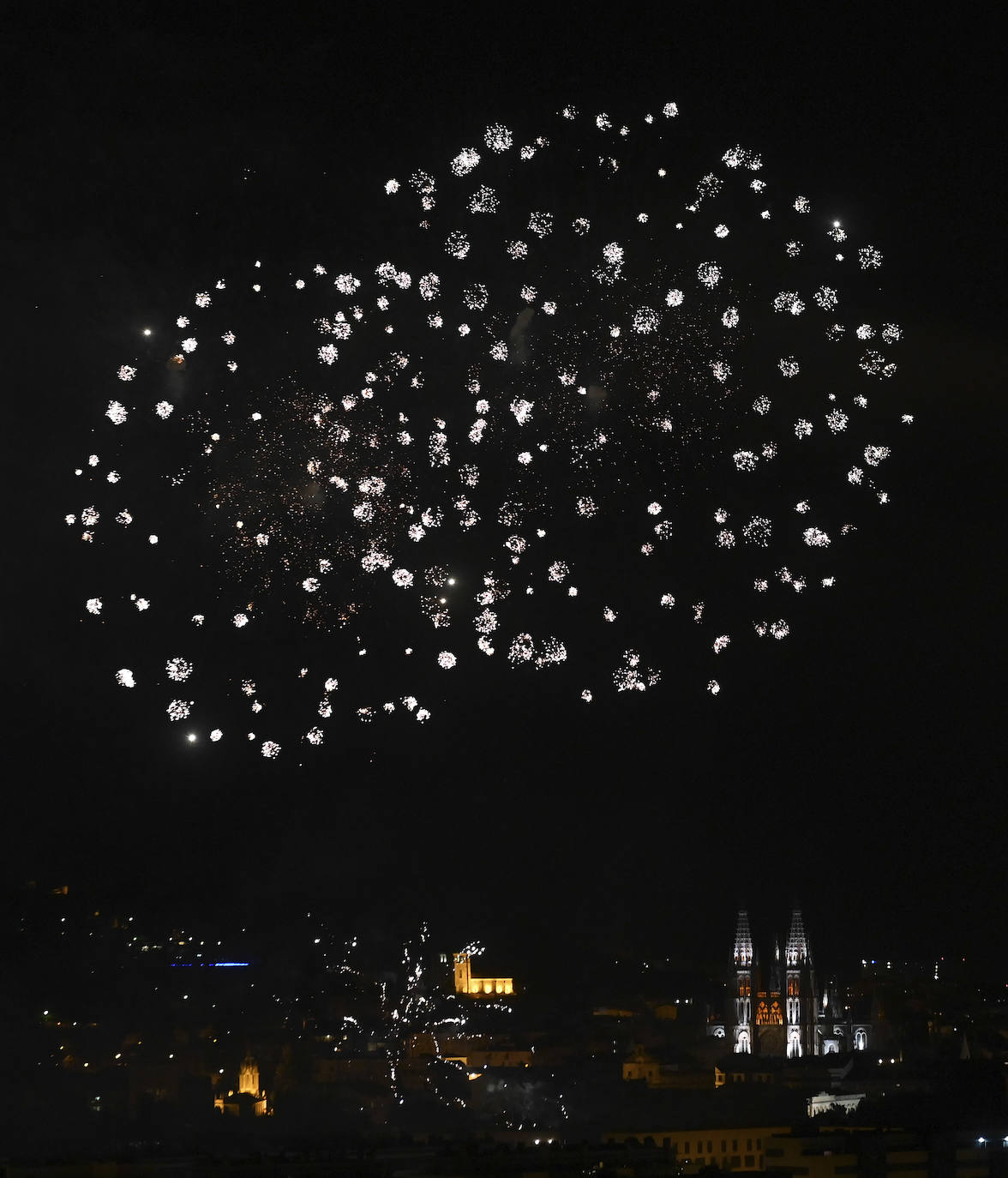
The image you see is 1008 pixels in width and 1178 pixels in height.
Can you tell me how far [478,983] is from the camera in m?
104

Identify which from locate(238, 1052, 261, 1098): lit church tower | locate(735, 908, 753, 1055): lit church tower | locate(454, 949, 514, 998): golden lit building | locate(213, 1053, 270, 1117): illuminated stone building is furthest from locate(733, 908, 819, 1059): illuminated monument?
locate(213, 1053, 270, 1117): illuminated stone building

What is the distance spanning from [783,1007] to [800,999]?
1607 millimetres

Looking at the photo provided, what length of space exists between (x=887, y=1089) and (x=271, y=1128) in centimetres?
2287

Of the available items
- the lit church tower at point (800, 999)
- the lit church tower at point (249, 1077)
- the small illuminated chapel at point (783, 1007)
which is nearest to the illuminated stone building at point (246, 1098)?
the lit church tower at point (249, 1077)

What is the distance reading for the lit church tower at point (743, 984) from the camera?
115 m

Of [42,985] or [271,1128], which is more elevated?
[42,985]

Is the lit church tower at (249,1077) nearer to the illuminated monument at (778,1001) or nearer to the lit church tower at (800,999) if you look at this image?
the illuminated monument at (778,1001)

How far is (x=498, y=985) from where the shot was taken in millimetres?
103562

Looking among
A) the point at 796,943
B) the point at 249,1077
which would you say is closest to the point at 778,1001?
the point at 796,943

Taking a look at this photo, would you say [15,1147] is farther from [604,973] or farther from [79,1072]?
[604,973]

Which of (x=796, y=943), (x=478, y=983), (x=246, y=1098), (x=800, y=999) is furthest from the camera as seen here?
(x=796, y=943)

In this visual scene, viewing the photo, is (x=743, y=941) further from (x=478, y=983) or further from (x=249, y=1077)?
(x=249, y=1077)

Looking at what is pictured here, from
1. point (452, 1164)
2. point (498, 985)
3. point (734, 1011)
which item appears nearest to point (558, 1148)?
point (452, 1164)

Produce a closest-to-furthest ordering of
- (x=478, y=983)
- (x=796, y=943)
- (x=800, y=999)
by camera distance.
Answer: (x=478, y=983) → (x=800, y=999) → (x=796, y=943)
